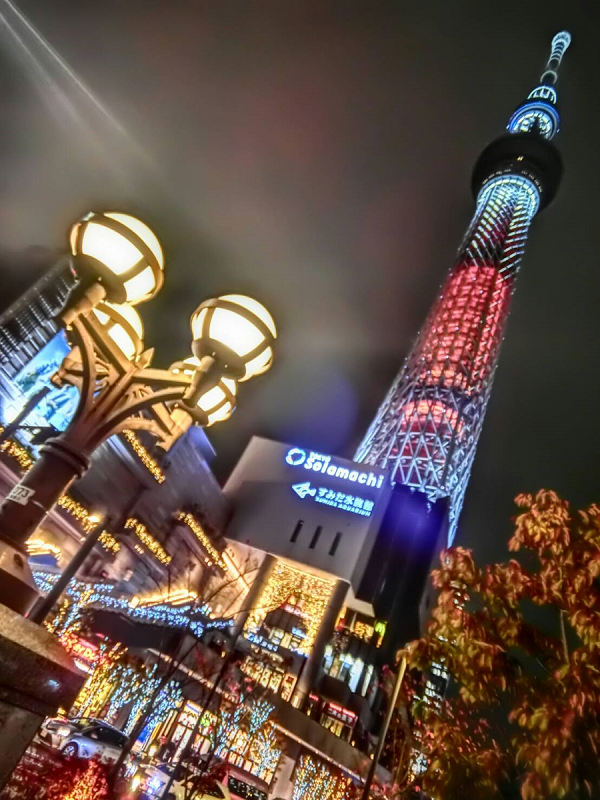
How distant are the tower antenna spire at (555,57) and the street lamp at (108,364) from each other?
10853 centimetres

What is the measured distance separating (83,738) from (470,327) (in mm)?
61438

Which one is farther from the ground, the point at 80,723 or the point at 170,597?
the point at 170,597

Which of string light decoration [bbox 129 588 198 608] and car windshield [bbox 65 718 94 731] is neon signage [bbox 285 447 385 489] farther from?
car windshield [bbox 65 718 94 731]

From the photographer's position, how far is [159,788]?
543 inches

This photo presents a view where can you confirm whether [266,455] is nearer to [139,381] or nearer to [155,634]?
[155,634]

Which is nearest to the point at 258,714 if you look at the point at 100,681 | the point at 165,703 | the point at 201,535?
the point at 165,703

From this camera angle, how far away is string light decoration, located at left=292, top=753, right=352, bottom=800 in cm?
2400

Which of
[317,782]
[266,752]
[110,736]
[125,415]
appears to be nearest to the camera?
[125,415]

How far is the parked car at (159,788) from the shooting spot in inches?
471

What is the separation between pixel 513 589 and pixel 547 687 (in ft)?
4.14

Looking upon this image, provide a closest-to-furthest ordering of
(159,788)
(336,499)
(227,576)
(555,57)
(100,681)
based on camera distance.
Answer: (159,788) < (100,681) < (227,576) < (336,499) < (555,57)

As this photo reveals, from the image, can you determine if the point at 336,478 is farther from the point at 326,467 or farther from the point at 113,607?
the point at 113,607

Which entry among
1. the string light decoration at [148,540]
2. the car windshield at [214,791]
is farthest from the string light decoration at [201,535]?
the car windshield at [214,791]

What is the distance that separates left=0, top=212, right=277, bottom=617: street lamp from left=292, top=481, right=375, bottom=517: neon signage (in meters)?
30.7
